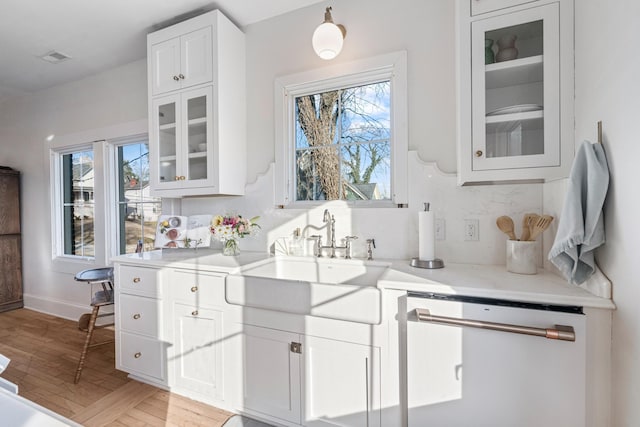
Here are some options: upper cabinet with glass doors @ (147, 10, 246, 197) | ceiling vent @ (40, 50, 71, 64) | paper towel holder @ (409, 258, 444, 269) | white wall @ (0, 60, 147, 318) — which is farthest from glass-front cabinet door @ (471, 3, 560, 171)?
ceiling vent @ (40, 50, 71, 64)

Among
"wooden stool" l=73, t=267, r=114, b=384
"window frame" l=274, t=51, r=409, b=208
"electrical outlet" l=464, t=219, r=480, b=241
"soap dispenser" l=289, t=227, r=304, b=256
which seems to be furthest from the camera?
"wooden stool" l=73, t=267, r=114, b=384

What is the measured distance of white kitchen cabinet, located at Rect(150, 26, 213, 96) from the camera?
203 cm

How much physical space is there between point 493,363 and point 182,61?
8.43 feet

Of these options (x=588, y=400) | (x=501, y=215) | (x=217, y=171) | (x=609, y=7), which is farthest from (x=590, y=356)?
(x=217, y=171)

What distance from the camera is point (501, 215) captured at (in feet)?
5.14

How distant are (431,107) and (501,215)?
0.73 metres

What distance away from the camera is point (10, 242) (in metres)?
3.55

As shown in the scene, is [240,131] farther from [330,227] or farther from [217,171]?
[330,227]

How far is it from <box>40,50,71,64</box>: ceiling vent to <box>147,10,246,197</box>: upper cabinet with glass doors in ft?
3.81

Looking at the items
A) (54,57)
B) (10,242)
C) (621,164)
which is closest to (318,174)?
(621,164)

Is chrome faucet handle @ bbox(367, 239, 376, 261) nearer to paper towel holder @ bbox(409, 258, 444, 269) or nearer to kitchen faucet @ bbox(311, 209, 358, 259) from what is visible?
kitchen faucet @ bbox(311, 209, 358, 259)

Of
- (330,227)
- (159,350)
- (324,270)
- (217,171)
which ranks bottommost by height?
(159,350)

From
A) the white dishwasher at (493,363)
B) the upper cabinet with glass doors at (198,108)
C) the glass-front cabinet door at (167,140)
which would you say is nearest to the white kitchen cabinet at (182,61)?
the upper cabinet with glass doors at (198,108)

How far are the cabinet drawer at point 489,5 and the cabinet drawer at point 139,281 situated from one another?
228cm
